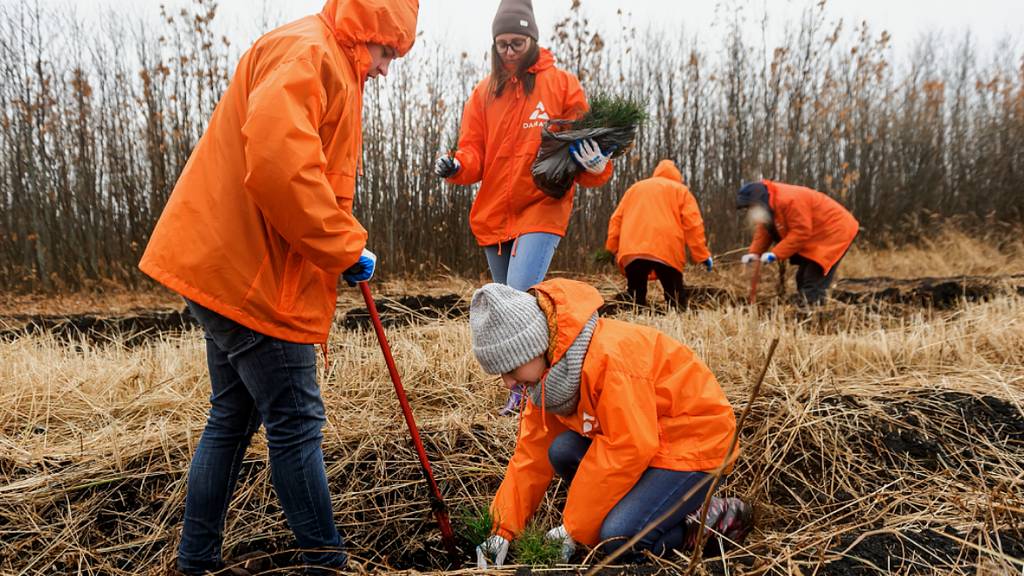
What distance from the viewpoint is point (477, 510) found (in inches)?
104

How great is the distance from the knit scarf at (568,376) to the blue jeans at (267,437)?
669mm

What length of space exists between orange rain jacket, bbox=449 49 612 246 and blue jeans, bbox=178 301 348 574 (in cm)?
166

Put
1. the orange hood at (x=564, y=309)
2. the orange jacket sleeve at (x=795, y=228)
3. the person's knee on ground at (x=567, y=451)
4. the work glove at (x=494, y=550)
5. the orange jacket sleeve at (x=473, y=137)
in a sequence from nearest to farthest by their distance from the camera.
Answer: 1. the orange hood at (x=564, y=309)
2. the work glove at (x=494, y=550)
3. the person's knee on ground at (x=567, y=451)
4. the orange jacket sleeve at (x=473, y=137)
5. the orange jacket sleeve at (x=795, y=228)

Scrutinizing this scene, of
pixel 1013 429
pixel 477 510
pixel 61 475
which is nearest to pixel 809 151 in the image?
pixel 1013 429

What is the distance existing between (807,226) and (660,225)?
1545 millimetres

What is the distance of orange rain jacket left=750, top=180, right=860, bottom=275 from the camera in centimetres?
619

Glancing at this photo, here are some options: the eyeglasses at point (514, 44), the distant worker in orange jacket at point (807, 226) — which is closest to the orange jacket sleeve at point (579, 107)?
the eyeglasses at point (514, 44)

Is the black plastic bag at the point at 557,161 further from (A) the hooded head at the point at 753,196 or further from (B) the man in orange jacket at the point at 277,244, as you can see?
(A) the hooded head at the point at 753,196

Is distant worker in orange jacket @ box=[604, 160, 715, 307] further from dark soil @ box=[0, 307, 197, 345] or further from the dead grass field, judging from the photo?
dark soil @ box=[0, 307, 197, 345]

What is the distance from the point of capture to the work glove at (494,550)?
2102 mm

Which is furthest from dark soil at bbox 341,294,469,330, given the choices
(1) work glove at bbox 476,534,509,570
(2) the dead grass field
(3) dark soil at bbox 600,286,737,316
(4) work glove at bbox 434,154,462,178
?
(1) work glove at bbox 476,534,509,570

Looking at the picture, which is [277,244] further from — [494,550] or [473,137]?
[473,137]

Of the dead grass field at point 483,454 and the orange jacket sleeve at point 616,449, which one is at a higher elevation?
the orange jacket sleeve at point 616,449

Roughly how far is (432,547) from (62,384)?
105 inches
